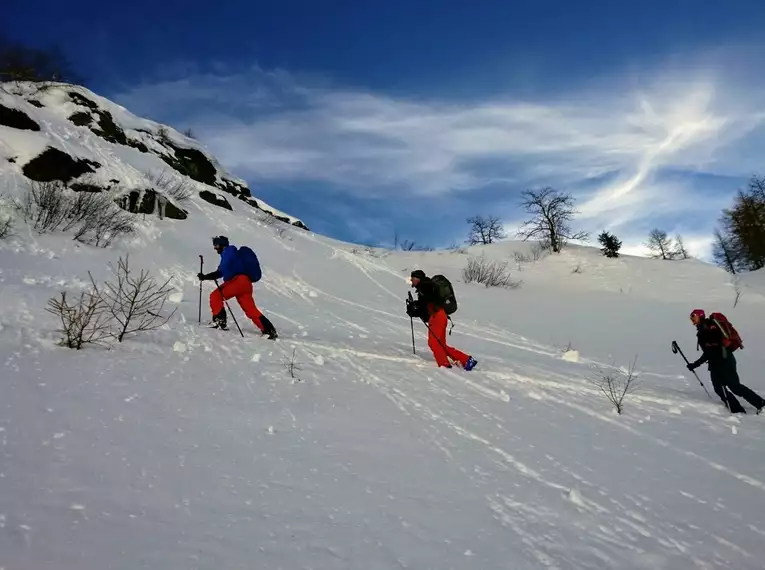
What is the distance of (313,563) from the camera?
6.97ft

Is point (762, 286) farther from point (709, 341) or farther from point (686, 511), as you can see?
point (686, 511)

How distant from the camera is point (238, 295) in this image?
7363 millimetres

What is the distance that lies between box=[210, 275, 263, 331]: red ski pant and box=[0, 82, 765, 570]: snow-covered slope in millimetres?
459

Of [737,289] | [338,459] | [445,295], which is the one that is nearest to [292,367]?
[338,459]

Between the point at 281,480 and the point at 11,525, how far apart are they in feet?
4.25

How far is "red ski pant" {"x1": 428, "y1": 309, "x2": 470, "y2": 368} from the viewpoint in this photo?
708 cm

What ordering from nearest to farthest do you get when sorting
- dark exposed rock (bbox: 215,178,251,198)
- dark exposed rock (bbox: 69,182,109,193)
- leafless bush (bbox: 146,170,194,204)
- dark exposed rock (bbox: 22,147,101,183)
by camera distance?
dark exposed rock (bbox: 22,147,101,183), dark exposed rock (bbox: 69,182,109,193), leafless bush (bbox: 146,170,194,204), dark exposed rock (bbox: 215,178,251,198)

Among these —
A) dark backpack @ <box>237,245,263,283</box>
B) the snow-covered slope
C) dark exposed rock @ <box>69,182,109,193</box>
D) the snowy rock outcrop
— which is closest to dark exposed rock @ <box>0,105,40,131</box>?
the snowy rock outcrop

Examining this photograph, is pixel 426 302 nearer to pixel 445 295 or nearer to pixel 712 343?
pixel 445 295

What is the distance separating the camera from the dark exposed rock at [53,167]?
13234mm

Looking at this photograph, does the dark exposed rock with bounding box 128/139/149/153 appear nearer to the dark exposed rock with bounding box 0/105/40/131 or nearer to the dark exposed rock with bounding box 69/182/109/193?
the dark exposed rock with bounding box 0/105/40/131

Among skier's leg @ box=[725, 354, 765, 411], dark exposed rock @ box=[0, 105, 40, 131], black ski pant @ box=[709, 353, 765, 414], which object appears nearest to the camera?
black ski pant @ box=[709, 353, 765, 414]

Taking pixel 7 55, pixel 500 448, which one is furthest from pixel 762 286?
pixel 7 55

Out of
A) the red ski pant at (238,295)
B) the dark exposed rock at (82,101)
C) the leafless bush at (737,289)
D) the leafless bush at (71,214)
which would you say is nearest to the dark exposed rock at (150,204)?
the leafless bush at (71,214)
